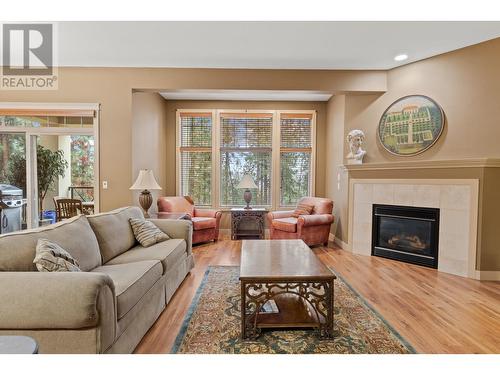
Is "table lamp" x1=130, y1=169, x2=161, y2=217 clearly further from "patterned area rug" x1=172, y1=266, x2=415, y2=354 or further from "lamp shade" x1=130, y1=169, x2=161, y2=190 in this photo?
"patterned area rug" x1=172, y1=266, x2=415, y2=354

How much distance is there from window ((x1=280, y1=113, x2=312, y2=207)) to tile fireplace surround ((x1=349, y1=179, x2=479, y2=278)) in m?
1.80

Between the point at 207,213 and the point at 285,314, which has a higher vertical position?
Result: the point at 207,213

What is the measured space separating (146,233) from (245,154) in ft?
11.0

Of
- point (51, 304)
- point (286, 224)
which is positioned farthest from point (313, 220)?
point (51, 304)

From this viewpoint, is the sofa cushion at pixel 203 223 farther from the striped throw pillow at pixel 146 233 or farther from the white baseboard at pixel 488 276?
the white baseboard at pixel 488 276

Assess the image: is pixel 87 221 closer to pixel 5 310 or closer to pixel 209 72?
pixel 5 310

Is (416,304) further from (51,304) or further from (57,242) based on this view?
(57,242)

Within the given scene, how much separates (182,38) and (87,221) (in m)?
2.41

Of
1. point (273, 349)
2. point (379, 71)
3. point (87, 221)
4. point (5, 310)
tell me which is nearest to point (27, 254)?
point (5, 310)

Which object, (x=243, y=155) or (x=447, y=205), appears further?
(x=243, y=155)

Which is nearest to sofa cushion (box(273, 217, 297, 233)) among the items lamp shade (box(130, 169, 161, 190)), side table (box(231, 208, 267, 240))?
side table (box(231, 208, 267, 240))

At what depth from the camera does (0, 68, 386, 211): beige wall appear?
4.23 metres

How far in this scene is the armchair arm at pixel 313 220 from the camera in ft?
15.2

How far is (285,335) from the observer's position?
7.07 ft
